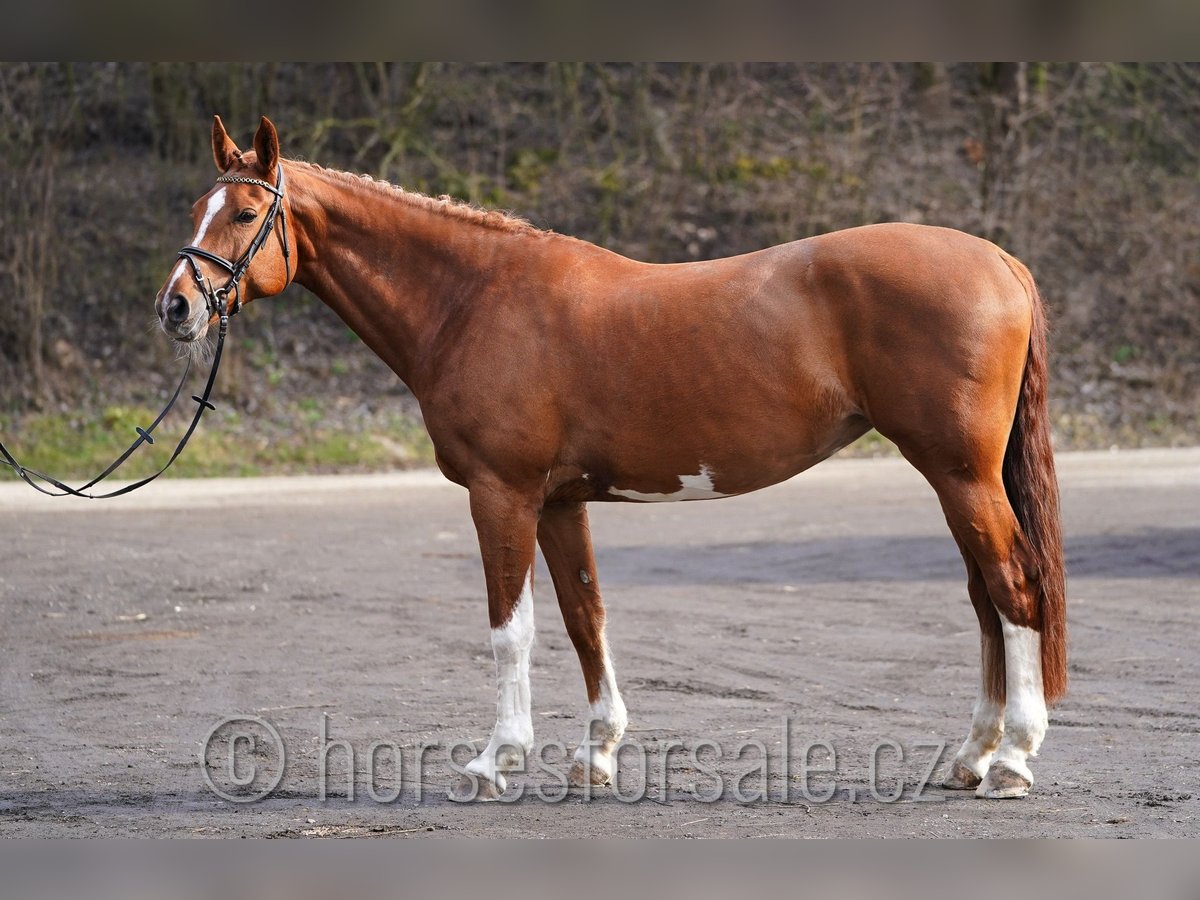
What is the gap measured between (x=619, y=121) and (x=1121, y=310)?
7369mm

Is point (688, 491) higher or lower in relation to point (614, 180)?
lower

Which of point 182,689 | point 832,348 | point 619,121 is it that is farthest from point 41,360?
point 832,348

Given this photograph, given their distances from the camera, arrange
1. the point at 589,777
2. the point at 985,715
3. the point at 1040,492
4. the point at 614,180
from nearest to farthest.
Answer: the point at 1040,492, the point at 985,715, the point at 589,777, the point at 614,180

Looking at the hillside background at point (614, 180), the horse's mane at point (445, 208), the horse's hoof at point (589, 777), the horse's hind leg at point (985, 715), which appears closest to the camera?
the horse's hind leg at point (985, 715)

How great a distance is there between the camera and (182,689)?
6.68 metres

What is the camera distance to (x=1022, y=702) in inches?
185

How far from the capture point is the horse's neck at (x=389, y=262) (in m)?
5.10

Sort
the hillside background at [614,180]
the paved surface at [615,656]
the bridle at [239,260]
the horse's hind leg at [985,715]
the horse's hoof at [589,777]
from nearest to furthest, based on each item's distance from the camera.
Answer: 1. the paved surface at [615,656]
2. the bridle at [239,260]
3. the horse's hind leg at [985,715]
4. the horse's hoof at [589,777]
5. the hillside background at [614,180]

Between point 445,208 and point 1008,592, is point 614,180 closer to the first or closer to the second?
point 445,208

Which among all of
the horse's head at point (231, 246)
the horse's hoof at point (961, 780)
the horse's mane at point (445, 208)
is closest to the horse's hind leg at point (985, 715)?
the horse's hoof at point (961, 780)

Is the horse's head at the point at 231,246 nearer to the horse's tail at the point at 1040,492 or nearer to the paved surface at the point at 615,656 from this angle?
the paved surface at the point at 615,656

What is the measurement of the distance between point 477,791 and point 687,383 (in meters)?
1.61

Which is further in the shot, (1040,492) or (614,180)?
(614,180)

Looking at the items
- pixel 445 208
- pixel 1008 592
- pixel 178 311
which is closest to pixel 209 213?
pixel 178 311
